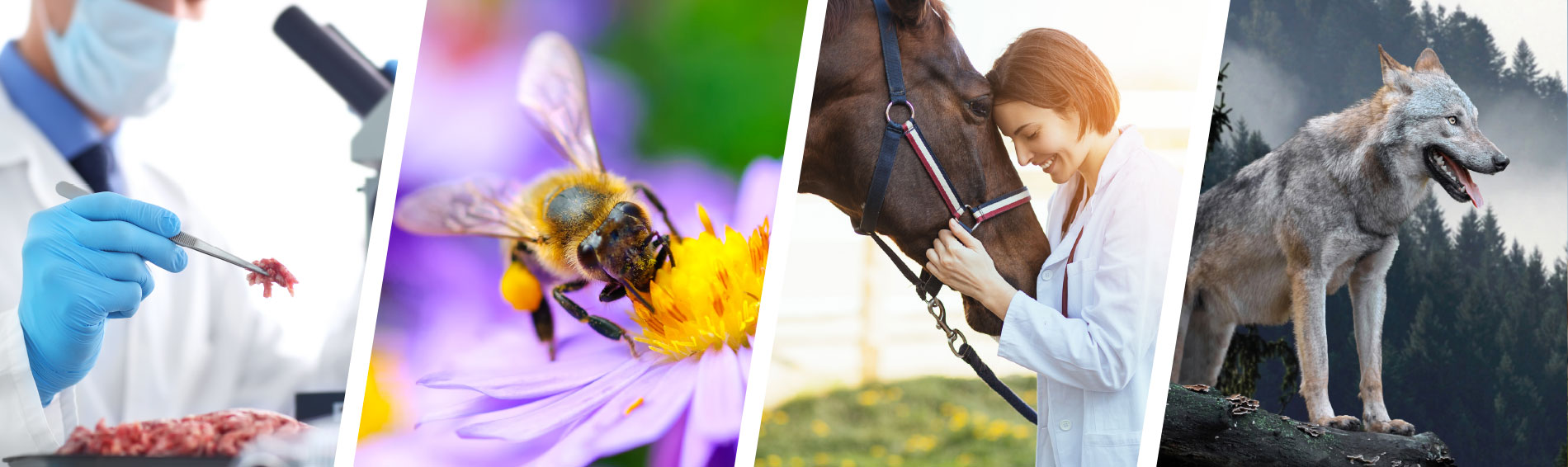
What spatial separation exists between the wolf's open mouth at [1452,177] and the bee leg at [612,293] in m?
2.20

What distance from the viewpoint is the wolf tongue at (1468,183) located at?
7.85 feet

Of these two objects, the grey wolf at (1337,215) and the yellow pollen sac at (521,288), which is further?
the grey wolf at (1337,215)

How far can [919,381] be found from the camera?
7.95ft

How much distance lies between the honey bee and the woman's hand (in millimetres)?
758

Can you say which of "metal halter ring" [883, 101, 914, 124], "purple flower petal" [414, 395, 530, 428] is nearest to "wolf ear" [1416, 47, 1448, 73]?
"metal halter ring" [883, 101, 914, 124]

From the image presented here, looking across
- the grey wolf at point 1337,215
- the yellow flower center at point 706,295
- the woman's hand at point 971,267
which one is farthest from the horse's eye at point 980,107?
the grey wolf at point 1337,215

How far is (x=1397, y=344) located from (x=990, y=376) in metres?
1.13

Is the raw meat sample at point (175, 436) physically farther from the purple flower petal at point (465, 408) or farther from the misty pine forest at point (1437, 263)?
the misty pine forest at point (1437, 263)

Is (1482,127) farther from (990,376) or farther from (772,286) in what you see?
(772,286)

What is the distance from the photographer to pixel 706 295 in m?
2.30

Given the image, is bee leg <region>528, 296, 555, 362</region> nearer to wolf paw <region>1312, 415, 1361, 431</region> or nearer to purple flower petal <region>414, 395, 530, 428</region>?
purple flower petal <region>414, 395, 530, 428</region>

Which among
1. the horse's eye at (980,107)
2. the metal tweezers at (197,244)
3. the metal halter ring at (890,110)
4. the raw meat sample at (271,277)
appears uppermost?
the horse's eye at (980,107)

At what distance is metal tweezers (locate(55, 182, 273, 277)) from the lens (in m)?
1.94

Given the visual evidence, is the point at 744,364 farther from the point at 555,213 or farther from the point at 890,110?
the point at 890,110
